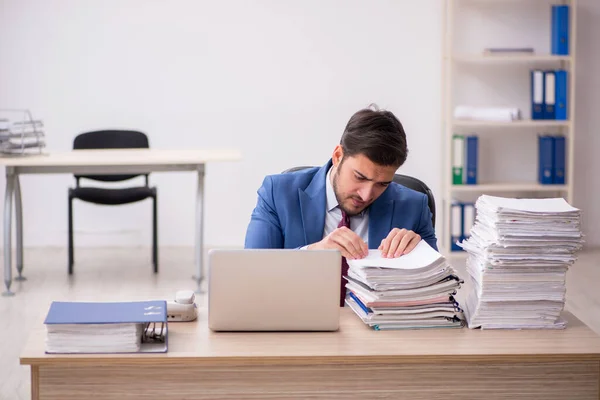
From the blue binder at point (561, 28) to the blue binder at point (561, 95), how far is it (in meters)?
0.14

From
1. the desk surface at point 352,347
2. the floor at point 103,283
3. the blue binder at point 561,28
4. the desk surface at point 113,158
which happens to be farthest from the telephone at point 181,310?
the blue binder at point 561,28

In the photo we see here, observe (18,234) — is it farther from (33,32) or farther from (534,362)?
(534,362)

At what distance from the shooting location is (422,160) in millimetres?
6098

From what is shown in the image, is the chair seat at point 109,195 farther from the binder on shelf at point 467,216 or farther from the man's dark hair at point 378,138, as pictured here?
the man's dark hair at point 378,138

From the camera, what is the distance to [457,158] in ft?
19.0

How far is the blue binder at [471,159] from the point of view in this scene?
5.77 metres

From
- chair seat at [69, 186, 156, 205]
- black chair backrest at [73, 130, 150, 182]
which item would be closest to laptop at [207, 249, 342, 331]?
chair seat at [69, 186, 156, 205]

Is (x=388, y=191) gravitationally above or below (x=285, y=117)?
below

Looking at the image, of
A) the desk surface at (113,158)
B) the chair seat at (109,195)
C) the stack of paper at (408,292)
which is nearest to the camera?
the stack of paper at (408,292)

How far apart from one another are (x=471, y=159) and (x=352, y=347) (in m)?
4.00

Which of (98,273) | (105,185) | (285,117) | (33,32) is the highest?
(33,32)

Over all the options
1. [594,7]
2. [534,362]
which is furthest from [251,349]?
[594,7]

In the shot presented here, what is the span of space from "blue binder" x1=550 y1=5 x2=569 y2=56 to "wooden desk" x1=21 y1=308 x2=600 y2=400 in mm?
4016

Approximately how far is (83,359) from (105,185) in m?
4.20
